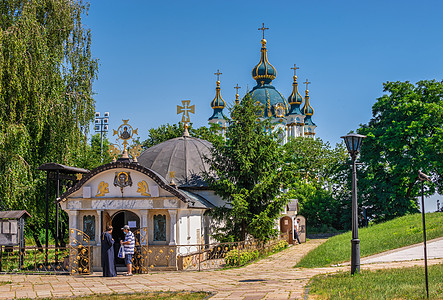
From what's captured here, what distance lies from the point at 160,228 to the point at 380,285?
31.3 ft

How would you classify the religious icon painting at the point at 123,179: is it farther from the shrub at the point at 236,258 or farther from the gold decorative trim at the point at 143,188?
the shrub at the point at 236,258

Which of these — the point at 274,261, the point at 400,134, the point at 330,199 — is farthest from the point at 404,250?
the point at 330,199

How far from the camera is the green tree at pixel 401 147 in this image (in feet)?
Result: 112

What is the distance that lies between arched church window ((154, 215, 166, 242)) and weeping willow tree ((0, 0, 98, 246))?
5.76m

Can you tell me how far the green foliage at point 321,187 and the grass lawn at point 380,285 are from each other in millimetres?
23034

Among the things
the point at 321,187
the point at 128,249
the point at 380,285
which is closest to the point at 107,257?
the point at 128,249

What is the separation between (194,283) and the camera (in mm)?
14531

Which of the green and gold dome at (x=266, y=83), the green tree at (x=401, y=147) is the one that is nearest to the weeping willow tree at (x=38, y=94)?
the green tree at (x=401, y=147)

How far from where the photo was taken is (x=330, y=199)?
4766cm

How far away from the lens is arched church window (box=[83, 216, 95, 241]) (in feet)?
64.2

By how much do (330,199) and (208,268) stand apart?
3059 centimetres

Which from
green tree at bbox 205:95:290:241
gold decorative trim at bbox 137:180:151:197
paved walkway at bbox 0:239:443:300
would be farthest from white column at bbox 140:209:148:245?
green tree at bbox 205:95:290:241

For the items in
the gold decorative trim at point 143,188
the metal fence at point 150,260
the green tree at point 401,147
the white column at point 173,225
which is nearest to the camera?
the metal fence at point 150,260

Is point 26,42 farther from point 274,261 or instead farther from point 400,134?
point 400,134
